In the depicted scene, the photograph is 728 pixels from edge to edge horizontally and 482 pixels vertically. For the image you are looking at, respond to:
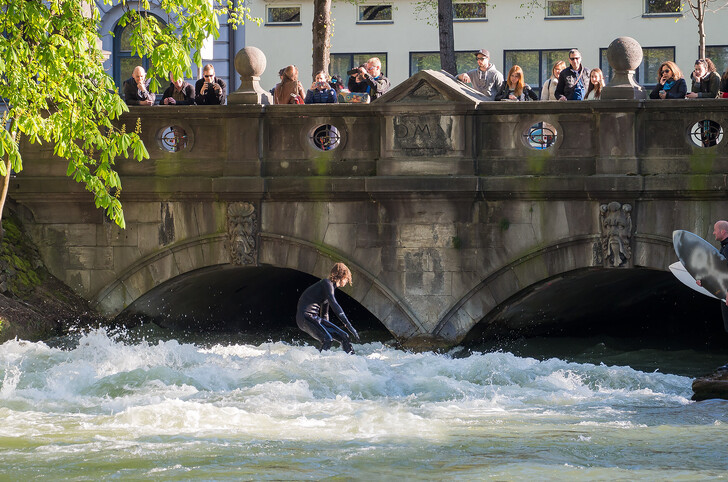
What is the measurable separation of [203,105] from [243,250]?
2032mm

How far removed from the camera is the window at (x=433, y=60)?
112ft

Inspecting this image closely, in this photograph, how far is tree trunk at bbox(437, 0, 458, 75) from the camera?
76.6 ft

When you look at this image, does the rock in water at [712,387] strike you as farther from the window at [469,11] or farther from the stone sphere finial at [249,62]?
the window at [469,11]

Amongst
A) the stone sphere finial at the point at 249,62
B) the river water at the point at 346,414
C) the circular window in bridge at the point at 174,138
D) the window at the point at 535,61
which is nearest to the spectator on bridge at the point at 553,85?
the river water at the point at 346,414

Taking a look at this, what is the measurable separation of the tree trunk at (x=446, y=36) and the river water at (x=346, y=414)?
6449mm

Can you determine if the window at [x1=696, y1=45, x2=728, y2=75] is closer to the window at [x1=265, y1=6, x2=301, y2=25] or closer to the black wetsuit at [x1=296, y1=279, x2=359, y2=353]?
the window at [x1=265, y1=6, x2=301, y2=25]

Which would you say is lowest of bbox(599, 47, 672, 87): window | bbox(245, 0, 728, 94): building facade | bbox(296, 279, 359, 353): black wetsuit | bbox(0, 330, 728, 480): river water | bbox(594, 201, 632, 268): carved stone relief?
bbox(0, 330, 728, 480): river water

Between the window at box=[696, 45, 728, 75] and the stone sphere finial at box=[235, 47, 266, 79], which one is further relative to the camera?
the window at box=[696, 45, 728, 75]

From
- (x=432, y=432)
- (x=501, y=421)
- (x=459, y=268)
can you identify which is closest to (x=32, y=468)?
(x=432, y=432)

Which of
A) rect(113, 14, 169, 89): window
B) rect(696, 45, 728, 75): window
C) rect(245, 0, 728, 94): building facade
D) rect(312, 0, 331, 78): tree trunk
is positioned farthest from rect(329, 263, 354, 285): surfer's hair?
rect(696, 45, 728, 75): window

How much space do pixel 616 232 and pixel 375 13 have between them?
60.6ft

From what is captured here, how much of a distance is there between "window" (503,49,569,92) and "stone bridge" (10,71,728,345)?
54.0ft

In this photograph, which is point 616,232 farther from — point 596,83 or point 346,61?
point 346,61

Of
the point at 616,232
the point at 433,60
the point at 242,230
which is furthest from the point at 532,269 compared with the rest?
the point at 433,60
